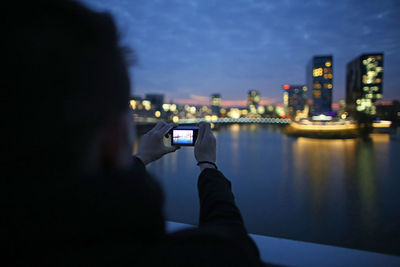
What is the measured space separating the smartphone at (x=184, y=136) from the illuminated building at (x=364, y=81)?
1432 cm

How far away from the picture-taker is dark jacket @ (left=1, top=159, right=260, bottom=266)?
8.4 inches

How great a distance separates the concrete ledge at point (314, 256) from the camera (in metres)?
0.94

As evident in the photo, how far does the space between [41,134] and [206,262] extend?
0.80ft

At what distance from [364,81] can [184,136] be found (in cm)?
1950

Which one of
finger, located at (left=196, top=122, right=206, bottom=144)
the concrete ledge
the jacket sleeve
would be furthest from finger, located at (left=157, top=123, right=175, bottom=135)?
the concrete ledge

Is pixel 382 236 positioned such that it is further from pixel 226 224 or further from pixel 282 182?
pixel 226 224

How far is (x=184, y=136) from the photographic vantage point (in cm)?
85

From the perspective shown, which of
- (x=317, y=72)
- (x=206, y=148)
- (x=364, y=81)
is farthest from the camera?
(x=364, y=81)

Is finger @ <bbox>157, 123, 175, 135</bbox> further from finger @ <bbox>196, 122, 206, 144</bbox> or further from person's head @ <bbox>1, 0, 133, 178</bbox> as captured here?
person's head @ <bbox>1, 0, 133, 178</bbox>

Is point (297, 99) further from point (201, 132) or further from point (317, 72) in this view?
point (201, 132)

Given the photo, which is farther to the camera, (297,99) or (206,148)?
(297,99)

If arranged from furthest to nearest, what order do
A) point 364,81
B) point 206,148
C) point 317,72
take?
1. point 364,81
2. point 317,72
3. point 206,148

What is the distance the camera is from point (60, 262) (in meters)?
0.22

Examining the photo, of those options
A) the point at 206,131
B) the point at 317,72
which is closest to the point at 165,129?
the point at 206,131
